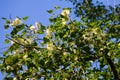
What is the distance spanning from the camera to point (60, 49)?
19.4 ft

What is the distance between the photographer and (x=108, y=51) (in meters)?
6.03

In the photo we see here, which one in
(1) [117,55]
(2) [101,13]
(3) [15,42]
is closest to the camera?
(3) [15,42]

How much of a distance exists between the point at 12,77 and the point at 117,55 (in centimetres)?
208

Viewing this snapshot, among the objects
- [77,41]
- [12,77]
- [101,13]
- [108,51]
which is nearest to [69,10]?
[77,41]

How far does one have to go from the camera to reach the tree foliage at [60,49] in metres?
Answer: 5.82

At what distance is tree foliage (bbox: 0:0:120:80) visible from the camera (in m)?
5.82

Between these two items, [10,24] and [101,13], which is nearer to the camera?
[10,24]

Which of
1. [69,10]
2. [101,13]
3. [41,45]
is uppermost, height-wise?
[101,13]

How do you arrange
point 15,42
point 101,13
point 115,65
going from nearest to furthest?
point 15,42
point 115,65
point 101,13

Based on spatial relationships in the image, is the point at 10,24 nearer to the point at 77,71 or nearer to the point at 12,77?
the point at 12,77

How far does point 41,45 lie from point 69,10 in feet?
2.78

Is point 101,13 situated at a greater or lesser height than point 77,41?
greater

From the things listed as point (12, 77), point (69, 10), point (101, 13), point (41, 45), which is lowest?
point (12, 77)

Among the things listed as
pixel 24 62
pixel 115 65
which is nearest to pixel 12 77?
pixel 24 62
